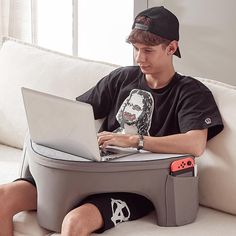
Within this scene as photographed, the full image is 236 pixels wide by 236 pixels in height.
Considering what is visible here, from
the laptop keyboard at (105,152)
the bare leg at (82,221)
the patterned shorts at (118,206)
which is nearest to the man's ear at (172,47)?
the laptop keyboard at (105,152)

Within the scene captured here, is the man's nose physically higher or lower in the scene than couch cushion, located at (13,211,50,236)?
higher

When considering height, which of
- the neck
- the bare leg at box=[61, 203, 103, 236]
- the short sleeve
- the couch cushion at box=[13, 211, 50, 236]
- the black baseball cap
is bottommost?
the couch cushion at box=[13, 211, 50, 236]

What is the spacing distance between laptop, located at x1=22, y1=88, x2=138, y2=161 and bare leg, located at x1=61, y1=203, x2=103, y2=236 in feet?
0.51

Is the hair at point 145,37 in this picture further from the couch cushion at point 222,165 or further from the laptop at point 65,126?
the laptop at point 65,126

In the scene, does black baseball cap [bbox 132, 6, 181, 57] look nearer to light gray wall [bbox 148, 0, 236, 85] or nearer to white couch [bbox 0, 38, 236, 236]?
white couch [bbox 0, 38, 236, 236]

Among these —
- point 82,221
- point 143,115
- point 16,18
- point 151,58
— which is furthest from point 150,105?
point 16,18

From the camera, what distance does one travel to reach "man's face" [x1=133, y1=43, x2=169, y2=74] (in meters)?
2.23

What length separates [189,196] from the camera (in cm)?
205

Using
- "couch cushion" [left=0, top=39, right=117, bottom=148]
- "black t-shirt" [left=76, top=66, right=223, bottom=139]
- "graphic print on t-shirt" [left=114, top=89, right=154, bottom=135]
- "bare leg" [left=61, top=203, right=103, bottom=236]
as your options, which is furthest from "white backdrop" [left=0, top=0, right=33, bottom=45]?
"bare leg" [left=61, top=203, right=103, bottom=236]

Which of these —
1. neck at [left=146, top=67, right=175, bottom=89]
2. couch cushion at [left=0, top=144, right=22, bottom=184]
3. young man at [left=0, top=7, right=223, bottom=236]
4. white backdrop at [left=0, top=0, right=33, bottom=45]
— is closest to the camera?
young man at [left=0, top=7, right=223, bottom=236]

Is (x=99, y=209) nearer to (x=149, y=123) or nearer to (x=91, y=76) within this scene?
(x=149, y=123)

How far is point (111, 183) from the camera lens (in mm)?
1978

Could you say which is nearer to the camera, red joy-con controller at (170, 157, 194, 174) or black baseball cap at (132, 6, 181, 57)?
red joy-con controller at (170, 157, 194, 174)

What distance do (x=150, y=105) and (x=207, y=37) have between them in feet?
2.94
